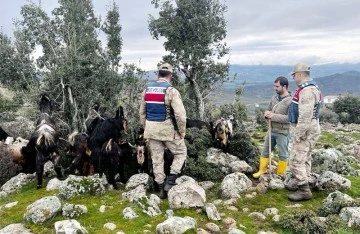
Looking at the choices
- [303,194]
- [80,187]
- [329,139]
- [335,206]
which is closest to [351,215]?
[335,206]

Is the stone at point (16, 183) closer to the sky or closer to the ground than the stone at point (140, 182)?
closer to the ground

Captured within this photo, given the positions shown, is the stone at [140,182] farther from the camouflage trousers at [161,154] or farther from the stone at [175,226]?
the stone at [175,226]

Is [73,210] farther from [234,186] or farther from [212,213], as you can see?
[234,186]

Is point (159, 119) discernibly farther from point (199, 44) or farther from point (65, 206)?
point (199, 44)

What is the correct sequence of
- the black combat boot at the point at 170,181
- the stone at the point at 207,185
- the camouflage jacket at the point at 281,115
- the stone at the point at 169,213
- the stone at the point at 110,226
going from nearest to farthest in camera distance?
the stone at the point at 110,226
the stone at the point at 169,213
the black combat boot at the point at 170,181
the camouflage jacket at the point at 281,115
the stone at the point at 207,185

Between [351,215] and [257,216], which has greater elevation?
[351,215]

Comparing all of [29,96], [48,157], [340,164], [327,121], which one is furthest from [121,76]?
[327,121]

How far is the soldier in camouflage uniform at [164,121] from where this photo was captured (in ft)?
32.3

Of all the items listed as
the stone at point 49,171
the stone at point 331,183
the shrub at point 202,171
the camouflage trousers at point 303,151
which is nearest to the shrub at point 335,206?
the camouflage trousers at point 303,151

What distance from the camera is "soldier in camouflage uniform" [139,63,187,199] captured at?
9.86 m

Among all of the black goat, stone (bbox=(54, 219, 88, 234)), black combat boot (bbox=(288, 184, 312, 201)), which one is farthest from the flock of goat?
black combat boot (bbox=(288, 184, 312, 201))

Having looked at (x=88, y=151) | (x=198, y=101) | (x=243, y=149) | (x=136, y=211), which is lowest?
(x=136, y=211)

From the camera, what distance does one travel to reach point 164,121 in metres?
10.0

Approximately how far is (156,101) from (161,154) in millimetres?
1560
